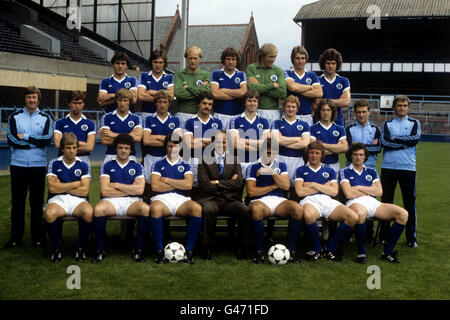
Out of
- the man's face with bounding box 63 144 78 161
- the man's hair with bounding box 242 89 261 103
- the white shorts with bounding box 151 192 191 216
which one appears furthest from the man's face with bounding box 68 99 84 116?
the man's hair with bounding box 242 89 261 103

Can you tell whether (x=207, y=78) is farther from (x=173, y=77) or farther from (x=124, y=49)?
(x=124, y=49)

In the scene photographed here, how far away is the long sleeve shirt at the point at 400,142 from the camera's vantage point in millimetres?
6457

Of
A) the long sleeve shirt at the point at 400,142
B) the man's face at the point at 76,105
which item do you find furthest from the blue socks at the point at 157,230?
the long sleeve shirt at the point at 400,142

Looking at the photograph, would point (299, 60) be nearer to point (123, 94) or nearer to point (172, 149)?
point (172, 149)

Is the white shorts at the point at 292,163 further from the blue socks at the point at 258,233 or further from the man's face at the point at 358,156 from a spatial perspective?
the blue socks at the point at 258,233

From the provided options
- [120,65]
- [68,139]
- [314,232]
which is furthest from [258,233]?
[120,65]

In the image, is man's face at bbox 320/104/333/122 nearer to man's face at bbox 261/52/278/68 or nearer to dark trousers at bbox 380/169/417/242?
man's face at bbox 261/52/278/68

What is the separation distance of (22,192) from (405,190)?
4695 millimetres

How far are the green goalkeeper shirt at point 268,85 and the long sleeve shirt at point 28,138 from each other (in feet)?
8.53

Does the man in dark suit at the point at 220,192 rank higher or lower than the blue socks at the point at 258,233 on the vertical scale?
higher

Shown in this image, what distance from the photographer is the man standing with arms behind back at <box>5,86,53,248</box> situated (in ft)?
20.0

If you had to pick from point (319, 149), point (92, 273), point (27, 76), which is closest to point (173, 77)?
point (319, 149)

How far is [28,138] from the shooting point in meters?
6.05

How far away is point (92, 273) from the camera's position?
5125 millimetres
